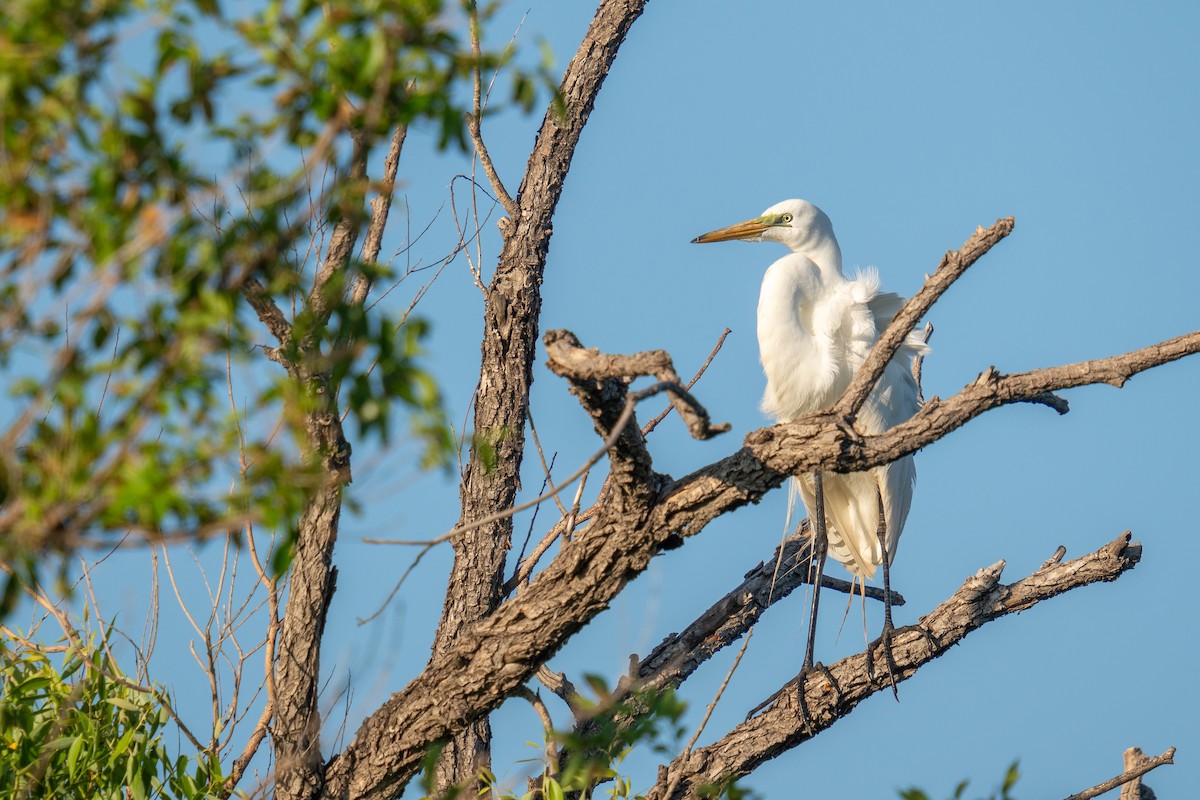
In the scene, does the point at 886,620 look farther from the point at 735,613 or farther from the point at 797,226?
the point at 797,226

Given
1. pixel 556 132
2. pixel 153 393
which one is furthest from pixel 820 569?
pixel 153 393

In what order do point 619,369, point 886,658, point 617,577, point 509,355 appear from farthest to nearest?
1. point 509,355
2. point 886,658
3. point 617,577
4. point 619,369

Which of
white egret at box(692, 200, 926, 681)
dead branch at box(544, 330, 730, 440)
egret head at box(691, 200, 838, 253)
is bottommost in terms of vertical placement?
dead branch at box(544, 330, 730, 440)

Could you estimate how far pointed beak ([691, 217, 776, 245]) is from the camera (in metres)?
4.63

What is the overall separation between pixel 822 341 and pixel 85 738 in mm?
2661

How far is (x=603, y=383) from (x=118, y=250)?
1.17 m

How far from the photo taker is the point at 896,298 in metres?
4.30

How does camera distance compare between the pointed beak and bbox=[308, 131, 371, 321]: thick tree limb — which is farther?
the pointed beak

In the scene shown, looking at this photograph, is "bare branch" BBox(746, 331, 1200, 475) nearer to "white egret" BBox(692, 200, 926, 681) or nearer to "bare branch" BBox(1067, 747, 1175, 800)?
"bare branch" BBox(1067, 747, 1175, 800)

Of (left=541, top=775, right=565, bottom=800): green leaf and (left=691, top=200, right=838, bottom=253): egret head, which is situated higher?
(left=691, top=200, right=838, bottom=253): egret head

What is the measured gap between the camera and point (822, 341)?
14.2ft

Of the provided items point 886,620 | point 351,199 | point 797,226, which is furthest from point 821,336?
point 351,199

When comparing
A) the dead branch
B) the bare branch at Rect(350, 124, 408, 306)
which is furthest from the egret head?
the dead branch

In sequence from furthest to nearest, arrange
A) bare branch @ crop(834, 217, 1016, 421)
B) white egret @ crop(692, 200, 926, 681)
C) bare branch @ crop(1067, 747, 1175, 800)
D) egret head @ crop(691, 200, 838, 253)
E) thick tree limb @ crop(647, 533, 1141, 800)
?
egret head @ crop(691, 200, 838, 253) < white egret @ crop(692, 200, 926, 681) < thick tree limb @ crop(647, 533, 1141, 800) < bare branch @ crop(1067, 747, 1175, 800) < bare branch @ crop(834, 217, 1016, 421)
